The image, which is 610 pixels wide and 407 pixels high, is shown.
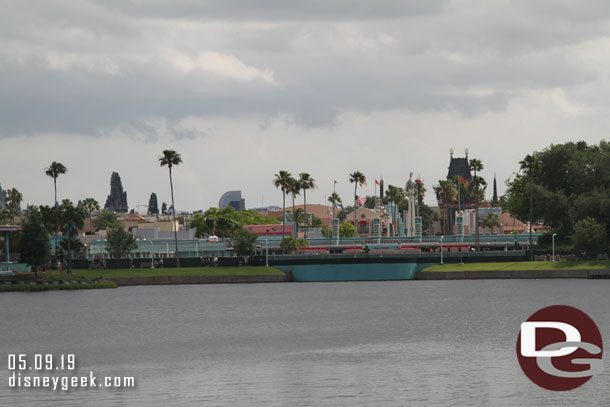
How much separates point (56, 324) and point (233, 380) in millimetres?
39063

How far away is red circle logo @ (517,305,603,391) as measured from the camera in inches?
1901

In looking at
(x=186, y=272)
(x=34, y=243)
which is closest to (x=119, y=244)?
(x=186, y=272)

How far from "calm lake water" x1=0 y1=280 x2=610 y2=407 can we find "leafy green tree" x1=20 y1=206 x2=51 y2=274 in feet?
40.1

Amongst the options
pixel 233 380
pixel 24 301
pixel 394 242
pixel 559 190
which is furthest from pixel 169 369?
pixel 394 242

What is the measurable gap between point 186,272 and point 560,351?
372 feet

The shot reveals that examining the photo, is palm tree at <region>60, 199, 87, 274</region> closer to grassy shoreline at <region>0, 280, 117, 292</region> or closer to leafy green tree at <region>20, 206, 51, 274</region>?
grassy shoreline at <region>0, 280, 117, 292</region>

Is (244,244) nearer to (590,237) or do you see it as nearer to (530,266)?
(530,266)

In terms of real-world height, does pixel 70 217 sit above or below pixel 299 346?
above

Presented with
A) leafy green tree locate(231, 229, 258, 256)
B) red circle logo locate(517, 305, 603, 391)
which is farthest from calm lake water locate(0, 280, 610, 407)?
leafy green tree locate(231, 229, 258, 256)

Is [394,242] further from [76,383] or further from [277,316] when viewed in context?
[76,383]

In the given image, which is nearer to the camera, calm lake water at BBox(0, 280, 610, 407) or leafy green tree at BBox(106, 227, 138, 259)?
calm lake water at BBox(0, 280, 610, 407)

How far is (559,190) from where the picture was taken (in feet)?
545

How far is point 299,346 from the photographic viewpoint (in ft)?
211

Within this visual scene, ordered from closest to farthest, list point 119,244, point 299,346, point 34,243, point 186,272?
1. point 299,346
2. point 34,243
3. point 186,272
4. point 119,244
